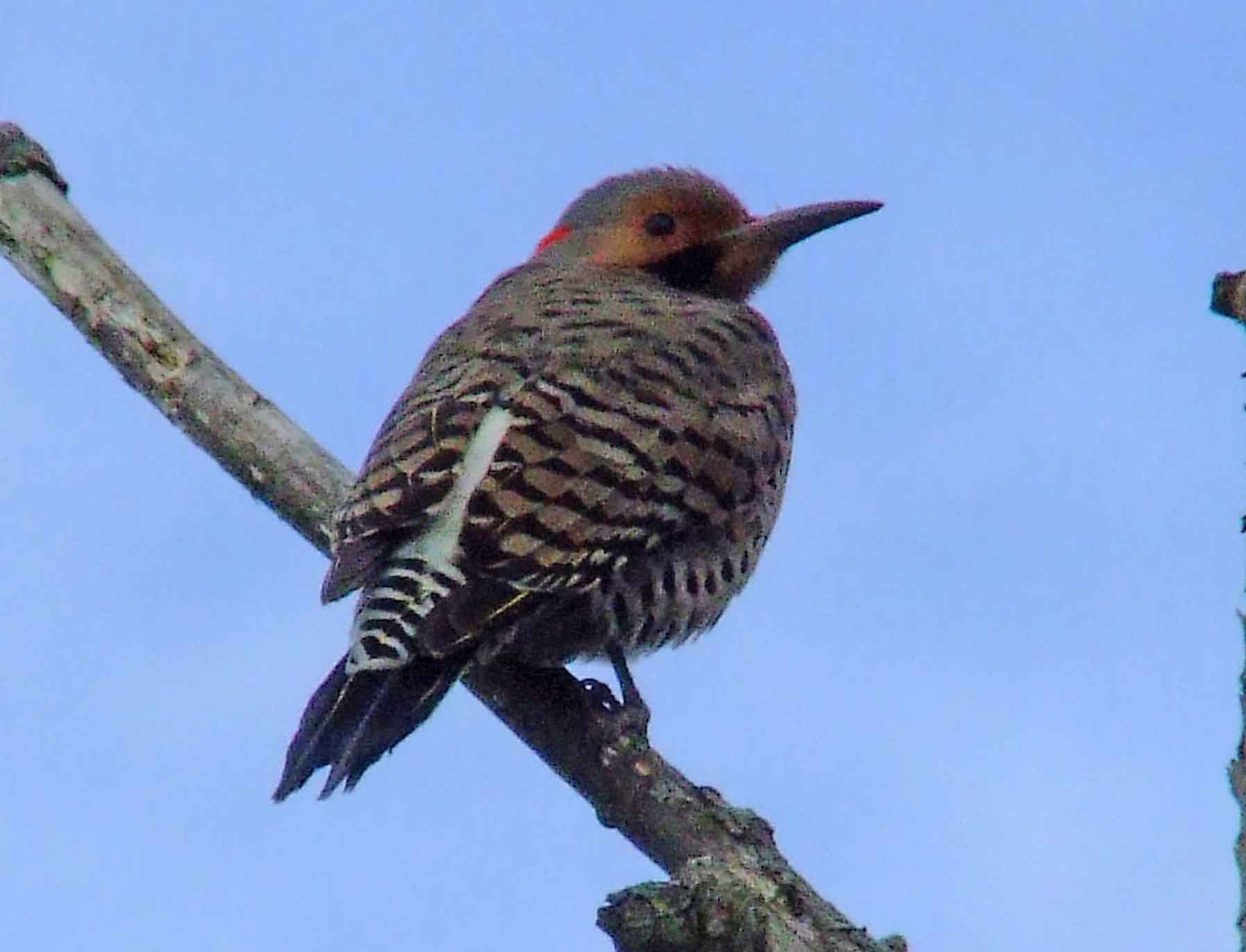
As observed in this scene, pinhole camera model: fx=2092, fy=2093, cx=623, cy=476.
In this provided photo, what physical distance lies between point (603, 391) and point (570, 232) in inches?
70.0

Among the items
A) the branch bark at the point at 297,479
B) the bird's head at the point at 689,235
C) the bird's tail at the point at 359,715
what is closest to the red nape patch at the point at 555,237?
the bird's head at the point at 689,235

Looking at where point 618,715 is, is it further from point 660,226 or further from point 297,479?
point 660,226

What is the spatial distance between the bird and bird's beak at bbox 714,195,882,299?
0.42 metres

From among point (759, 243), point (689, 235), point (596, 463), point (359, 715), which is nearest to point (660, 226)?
point (689, 235)

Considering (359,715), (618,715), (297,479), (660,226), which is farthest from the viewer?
(660,226)

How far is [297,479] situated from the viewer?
5023 millimetres

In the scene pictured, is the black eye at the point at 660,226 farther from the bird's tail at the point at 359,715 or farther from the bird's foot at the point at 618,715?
the bird's tail at the point at 359,715

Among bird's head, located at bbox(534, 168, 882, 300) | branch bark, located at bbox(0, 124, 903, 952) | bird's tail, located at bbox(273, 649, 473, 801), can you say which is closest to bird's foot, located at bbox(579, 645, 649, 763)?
branch bark, located at bbox(0, 124, 903, 952)

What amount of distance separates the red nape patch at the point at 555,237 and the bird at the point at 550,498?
0.67 m

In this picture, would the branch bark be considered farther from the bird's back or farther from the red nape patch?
the red nape patch

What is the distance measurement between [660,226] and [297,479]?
1905 mm

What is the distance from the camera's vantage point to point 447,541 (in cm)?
455

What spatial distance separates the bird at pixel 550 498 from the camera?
14.0 ft

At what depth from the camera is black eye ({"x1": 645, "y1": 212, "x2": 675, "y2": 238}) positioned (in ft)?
21.3
